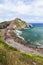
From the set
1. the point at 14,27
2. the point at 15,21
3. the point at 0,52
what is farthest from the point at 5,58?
the point at 15,21

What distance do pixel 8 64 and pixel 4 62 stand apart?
0.89 feet

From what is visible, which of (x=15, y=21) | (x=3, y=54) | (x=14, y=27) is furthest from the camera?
(x=15, y=21)

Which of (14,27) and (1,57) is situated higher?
(1,57)

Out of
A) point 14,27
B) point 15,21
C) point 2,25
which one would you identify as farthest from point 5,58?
point 2,25

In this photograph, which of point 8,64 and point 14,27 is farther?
point 14,27

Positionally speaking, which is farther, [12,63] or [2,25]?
[2,25]

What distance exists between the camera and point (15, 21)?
166 m

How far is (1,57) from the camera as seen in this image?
35.5 feet

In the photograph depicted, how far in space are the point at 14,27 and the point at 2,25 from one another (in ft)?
90.9

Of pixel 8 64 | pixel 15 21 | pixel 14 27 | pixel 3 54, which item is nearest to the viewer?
pixel 8 64

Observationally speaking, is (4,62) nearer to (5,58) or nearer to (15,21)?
(5,58)

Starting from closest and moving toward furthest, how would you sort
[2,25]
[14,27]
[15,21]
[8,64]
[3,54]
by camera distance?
[8,64] → [3,54] → [14,27] → [15,21] → [2,25]

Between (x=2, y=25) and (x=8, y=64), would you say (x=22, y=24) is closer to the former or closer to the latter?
(x=2, y=25)

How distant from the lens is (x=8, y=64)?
10211 mm
